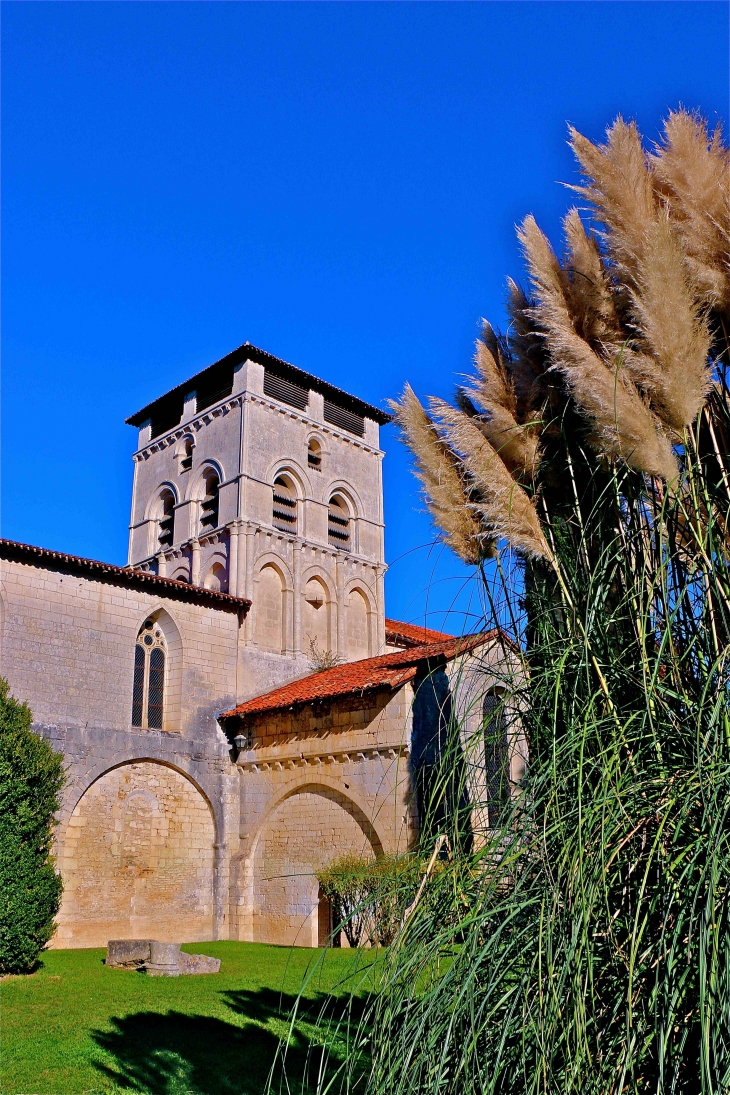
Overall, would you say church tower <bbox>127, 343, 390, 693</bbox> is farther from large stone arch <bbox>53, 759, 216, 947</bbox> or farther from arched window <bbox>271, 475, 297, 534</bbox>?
large stone arch <bbox>53, 759, 216, 947</bbox>

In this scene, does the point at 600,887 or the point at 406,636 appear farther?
the point at 406,636

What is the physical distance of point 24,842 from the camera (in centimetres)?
1154

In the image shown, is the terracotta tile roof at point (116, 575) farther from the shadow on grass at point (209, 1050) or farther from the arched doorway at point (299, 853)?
the shadow on grass at point (209, 1050)

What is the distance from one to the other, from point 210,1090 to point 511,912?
4.80 m

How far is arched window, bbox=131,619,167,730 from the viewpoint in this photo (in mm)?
17297

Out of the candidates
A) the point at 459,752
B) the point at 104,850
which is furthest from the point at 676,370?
the point at 104,850

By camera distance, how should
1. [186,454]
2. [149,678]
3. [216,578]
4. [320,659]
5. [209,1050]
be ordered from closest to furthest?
[209,1050], [149,678], [320,659], [216,578], [186,454]

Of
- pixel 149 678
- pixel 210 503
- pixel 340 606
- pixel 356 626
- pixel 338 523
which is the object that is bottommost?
pixel 149 678

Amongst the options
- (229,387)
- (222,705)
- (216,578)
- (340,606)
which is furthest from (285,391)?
(222,705)

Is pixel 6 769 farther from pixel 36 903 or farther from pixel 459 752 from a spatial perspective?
pixel 459 752

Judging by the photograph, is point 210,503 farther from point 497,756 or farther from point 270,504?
point 497,756

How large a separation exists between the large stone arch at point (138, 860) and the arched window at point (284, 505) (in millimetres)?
7245

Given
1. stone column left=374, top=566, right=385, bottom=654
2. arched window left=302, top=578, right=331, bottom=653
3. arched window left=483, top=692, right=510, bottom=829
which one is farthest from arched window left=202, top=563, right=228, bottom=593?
arched window left=483, top=692, right=510, bottom=829

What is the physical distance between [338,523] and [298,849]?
9892mm
